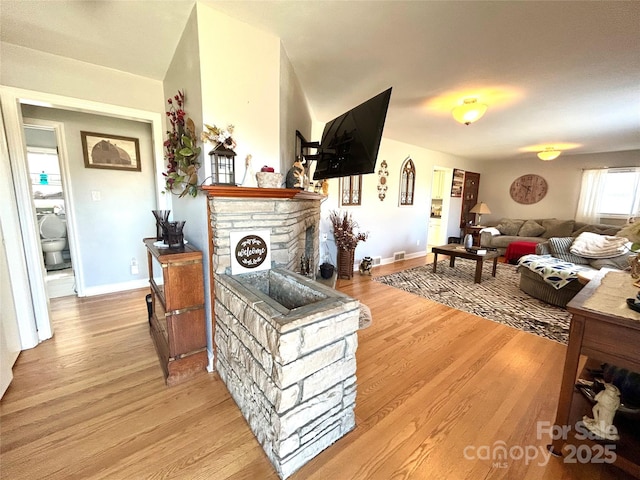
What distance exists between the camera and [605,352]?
110 centimetres

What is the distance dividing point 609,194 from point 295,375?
7.52 m

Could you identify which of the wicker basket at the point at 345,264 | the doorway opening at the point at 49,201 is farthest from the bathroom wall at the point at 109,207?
the wicker basket at the point at 345,264

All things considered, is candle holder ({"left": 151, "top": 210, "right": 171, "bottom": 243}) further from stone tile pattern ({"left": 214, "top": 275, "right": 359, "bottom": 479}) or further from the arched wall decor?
the arched wall decor

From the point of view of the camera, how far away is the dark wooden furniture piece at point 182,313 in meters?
1.66

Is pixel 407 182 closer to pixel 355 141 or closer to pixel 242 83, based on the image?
pixel 355 141

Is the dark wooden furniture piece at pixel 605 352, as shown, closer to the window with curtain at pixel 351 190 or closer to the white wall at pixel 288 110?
the white wall at pixel 288 110

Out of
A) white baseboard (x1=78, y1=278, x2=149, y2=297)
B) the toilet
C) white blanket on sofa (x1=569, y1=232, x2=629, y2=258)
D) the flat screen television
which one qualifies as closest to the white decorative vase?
the flat screen television

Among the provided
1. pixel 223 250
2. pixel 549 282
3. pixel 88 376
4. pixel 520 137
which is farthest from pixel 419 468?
pixel 520 137

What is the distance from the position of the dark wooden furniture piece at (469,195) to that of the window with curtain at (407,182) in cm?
222

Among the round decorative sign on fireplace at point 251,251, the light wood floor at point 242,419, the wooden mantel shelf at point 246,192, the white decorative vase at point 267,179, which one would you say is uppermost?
the white decorative vase at point 267,179

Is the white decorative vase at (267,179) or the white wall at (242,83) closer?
the white wall at (242,83)

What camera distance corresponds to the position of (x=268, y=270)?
185cm

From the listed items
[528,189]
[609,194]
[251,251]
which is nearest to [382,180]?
[251,251]

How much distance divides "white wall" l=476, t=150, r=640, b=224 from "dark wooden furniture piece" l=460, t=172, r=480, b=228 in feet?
0.88
